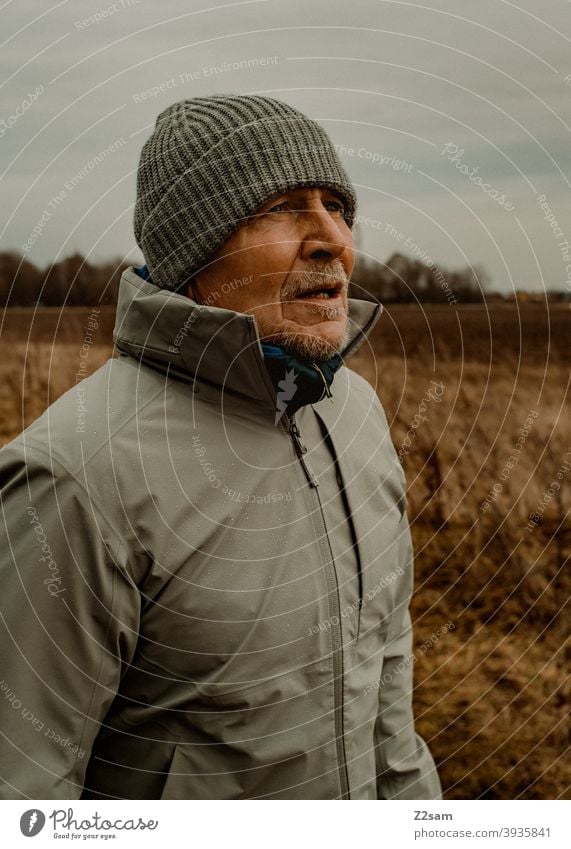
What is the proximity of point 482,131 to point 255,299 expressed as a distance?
125cm

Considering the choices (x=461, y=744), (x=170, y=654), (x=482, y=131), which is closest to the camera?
(x=170, y=654)

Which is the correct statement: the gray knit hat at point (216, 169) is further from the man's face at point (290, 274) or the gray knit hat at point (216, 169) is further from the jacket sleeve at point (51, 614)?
the jacket sleeve at point (51, 614)

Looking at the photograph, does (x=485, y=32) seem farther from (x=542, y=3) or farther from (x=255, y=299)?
(x=255, y=299)

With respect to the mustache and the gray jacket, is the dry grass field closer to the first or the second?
the gray jacket

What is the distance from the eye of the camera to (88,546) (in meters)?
1.60

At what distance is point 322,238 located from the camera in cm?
184

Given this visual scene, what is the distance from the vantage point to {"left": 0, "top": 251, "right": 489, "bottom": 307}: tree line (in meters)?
2.96

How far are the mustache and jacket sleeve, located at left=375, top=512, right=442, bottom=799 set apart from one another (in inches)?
27.2

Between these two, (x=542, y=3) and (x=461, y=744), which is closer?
(x=542, y=3)

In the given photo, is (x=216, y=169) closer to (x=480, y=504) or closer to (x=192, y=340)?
(x=192, y=340)

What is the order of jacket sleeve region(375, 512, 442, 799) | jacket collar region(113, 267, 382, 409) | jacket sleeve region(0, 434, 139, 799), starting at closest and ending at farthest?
jacket sleeve region(0, 434, 139, 799) < jacket collar region(113, 267, 382, 409) < jacket sleeve region(375, 512, 442, 799)

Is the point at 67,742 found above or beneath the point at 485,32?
beneath

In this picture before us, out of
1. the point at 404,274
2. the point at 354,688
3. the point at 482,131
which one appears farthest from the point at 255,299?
the point at 404,274
